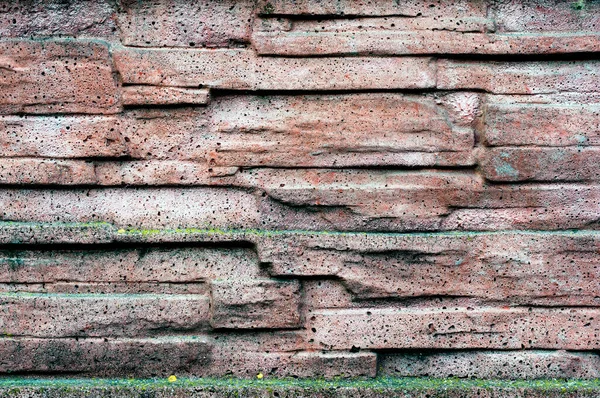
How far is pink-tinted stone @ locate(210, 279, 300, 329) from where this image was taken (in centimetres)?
255

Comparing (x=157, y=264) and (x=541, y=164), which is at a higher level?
(x=541, y=164)

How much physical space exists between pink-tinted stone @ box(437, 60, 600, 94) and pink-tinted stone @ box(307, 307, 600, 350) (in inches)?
35.4

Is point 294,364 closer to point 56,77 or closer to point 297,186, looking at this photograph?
point 297,186

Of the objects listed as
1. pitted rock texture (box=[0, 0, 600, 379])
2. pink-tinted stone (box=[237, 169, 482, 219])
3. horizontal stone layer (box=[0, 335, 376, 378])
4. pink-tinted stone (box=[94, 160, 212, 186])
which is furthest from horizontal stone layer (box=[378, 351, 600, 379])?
pink-tinted stone (box=[94, 160, 212, 186])

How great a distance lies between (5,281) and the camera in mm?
2562

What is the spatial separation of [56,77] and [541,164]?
1946 millimetres

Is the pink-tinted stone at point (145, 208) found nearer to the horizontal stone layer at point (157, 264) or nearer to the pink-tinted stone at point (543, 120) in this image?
the horizontal stone layer at point (157, 264)

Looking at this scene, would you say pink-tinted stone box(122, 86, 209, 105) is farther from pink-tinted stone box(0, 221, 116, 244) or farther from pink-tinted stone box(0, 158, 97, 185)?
pink-tinted stone box(0, 221, 116, 244)

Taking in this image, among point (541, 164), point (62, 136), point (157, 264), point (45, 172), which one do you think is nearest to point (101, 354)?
point (157, 264)

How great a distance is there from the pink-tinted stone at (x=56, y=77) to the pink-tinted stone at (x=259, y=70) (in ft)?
0.30

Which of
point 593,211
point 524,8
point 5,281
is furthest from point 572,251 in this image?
point 5,281

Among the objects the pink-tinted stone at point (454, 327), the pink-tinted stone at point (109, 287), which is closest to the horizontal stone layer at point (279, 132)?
the pink-tinted stone at point (109, 287)

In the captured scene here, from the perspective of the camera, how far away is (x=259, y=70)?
2.47 m

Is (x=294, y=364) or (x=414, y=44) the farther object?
(x=294, y=364)
